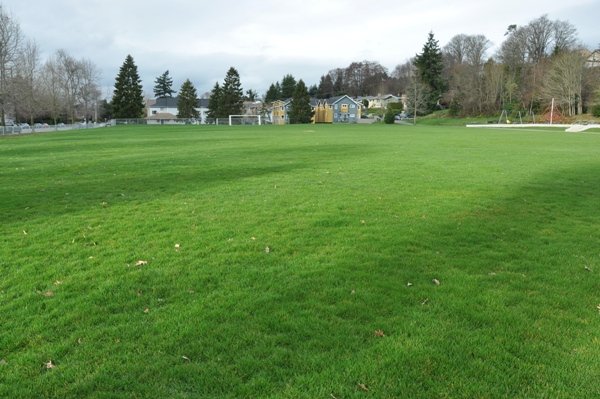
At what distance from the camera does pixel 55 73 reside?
6844cm

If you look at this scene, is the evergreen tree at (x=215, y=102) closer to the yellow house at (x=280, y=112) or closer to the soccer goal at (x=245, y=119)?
the soccer goal at (x=245, y=119)

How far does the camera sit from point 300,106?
261ft

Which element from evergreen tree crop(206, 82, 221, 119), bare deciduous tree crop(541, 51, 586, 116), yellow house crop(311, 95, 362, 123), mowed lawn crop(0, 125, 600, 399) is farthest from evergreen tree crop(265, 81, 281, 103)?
mowed lawn crop(0, 125, 600, 399)

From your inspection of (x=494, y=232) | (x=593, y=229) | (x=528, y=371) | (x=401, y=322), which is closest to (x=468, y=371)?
(x=528, y=371)

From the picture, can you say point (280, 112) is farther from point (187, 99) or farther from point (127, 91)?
point (127, 91)

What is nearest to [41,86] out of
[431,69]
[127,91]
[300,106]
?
[127,91]

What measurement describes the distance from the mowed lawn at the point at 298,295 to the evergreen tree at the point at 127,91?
232ft

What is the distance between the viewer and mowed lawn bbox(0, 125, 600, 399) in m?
3.04

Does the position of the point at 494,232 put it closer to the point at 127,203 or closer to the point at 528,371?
the point at 528,371

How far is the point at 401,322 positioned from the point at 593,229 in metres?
5.56

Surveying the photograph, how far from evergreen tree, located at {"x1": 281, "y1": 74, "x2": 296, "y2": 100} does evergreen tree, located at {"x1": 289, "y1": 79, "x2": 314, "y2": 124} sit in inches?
1419

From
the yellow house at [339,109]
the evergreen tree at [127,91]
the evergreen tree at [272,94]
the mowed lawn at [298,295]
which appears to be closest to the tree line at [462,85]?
the evergreen tree at [127,91]

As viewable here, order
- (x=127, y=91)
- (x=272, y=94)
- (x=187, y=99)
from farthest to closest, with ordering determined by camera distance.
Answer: (x=272, y=94) < (x=187, y=99) < (x=127, y=91)

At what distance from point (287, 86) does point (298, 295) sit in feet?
387
